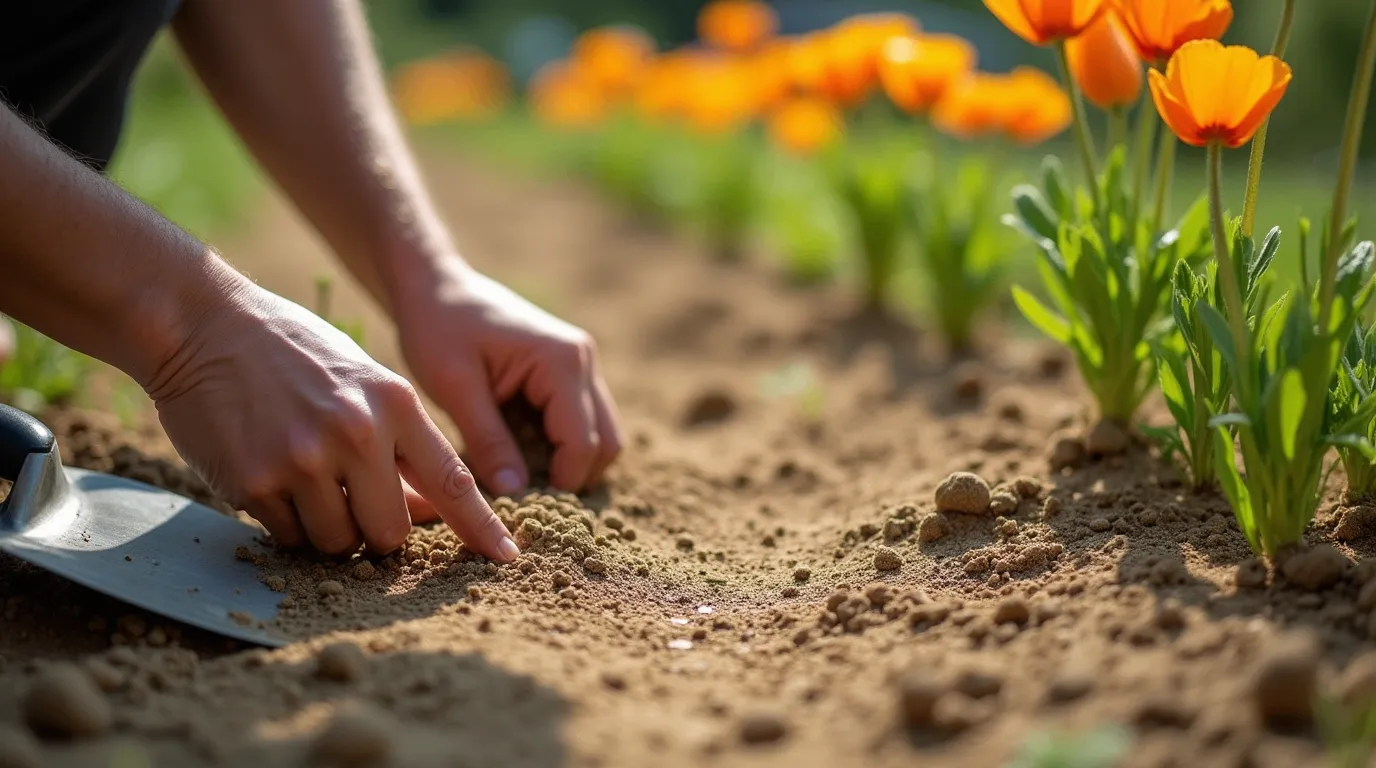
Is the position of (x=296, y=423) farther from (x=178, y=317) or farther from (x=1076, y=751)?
(x=1076, y=751)

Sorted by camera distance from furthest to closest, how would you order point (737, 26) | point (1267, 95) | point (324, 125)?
point (737, 26), point (324, 125), point (1267, 95)

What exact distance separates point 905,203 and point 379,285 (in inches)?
62.0

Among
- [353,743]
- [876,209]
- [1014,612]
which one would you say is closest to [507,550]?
[353,743]

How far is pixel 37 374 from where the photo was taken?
2.27 m

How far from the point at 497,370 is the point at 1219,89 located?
1.16m

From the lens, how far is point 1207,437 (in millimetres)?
1594

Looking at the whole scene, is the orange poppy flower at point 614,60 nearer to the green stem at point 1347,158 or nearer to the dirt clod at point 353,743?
the green stem at point 1347,158

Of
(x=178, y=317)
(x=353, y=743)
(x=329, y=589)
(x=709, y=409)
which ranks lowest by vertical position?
(x=709, y=409)

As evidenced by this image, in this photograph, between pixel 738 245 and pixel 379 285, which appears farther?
pixel 738 245

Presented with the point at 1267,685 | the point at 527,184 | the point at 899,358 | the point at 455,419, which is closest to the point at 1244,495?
the point at 1267,685

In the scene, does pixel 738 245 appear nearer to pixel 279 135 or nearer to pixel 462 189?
pixel 279 135

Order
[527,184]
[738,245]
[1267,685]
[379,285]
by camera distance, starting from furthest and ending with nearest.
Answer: [527,184] < [738,245] < [379,285] < [1267,685]

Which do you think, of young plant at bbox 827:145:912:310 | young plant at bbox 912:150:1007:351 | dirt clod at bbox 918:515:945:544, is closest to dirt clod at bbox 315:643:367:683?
dirt clod at bbox 918:515:945:544

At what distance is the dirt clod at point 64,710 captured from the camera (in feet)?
→ 3.33
